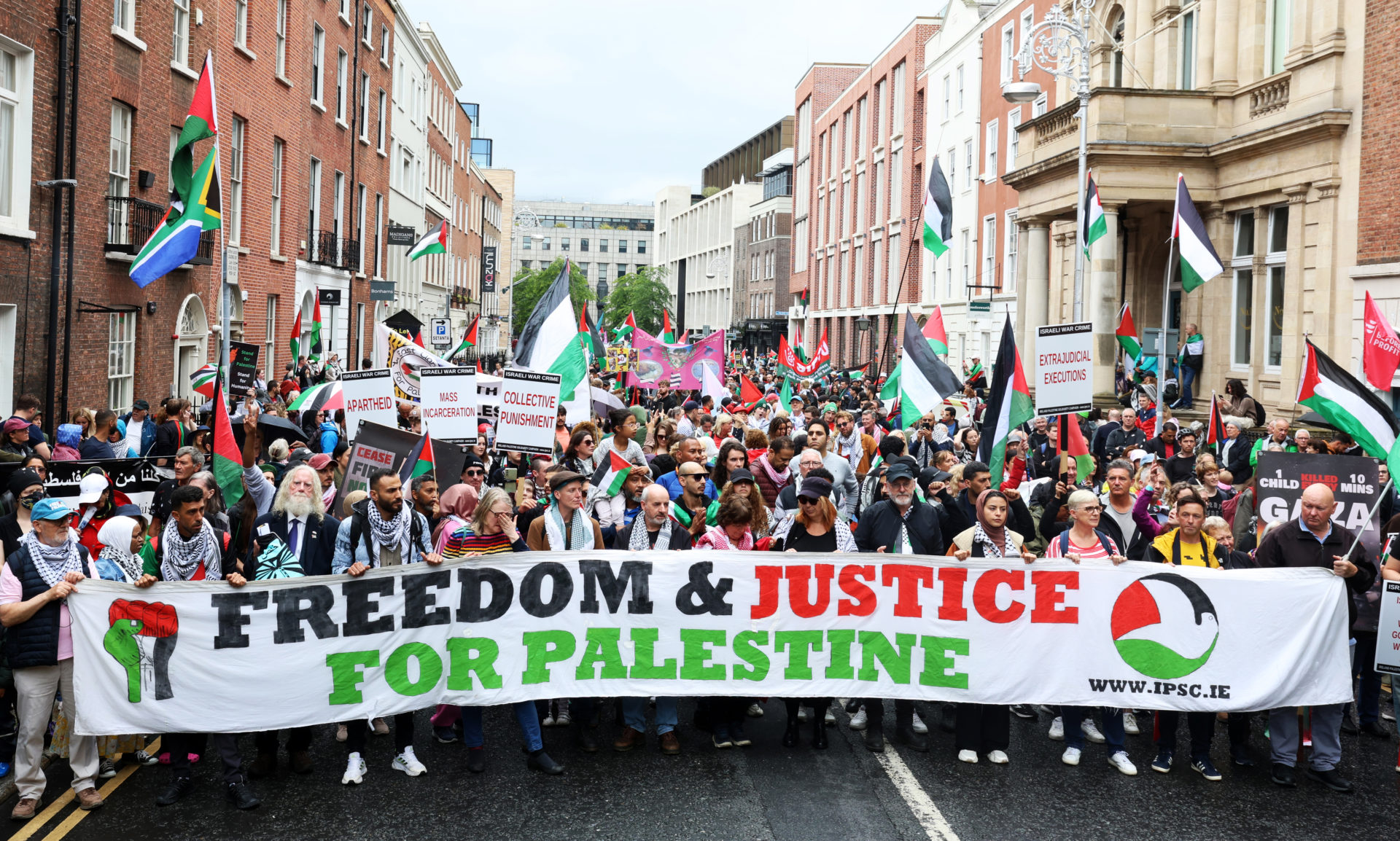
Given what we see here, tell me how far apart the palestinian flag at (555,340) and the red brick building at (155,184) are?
718cm

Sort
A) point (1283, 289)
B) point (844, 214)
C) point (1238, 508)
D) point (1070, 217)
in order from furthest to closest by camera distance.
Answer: point (844, 214) → point (1070, 217) → point (1283, 289) → point (1238, 508)

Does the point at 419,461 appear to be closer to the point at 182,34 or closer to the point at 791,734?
the point at 791,734

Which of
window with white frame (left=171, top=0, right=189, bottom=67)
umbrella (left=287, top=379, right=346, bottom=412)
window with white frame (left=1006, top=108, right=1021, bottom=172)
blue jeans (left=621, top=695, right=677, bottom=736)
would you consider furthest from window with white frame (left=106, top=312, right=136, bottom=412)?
window with white frame (left=1006, top=108, right=1021, bottom=172)

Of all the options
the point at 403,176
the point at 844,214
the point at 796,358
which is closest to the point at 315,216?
the point at 796,358

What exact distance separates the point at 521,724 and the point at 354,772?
0.97 m

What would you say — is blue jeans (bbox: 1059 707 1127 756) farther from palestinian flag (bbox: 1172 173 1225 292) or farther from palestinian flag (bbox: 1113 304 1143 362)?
palestinian flag (bbox: 1113 304 1143 362)

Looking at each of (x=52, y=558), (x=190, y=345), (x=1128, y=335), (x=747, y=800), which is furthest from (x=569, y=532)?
(x=190, y=345)

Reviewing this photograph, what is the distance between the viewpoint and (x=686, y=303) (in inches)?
4606

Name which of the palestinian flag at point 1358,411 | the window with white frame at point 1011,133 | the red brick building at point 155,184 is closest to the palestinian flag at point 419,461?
the palestinian flag at point 1358,411

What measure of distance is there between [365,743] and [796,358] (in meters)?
20.9

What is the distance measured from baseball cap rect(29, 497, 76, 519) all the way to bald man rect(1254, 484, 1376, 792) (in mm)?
6830

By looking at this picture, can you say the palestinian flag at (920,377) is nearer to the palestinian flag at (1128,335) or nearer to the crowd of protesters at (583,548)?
the crowd of protesters at (583,548)

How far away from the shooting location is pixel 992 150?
40812 mm

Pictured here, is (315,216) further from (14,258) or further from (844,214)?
(844,214)
